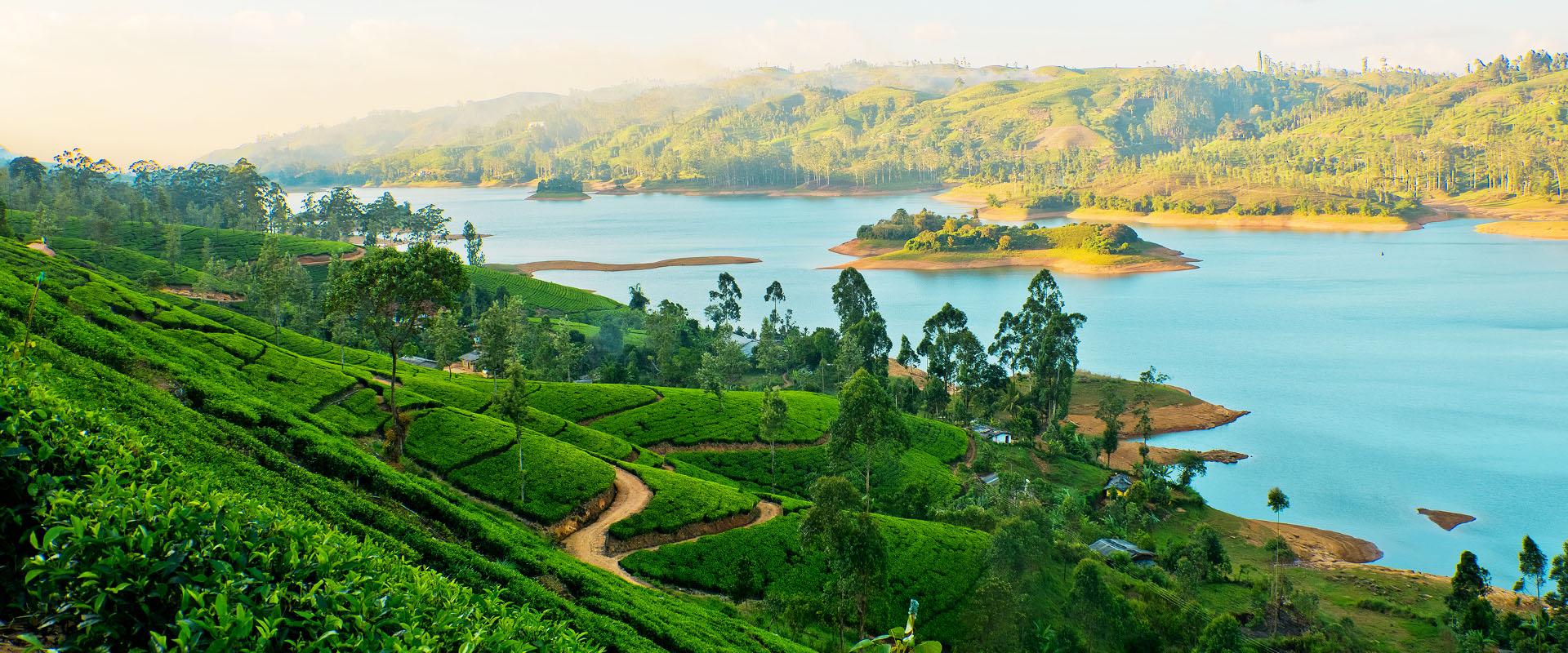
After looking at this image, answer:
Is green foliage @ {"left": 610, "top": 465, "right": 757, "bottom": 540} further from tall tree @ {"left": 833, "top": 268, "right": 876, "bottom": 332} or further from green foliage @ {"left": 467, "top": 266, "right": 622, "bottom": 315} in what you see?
green foliage @ {"left": 467, "top": 266, "right": 622, "bottom": 315}

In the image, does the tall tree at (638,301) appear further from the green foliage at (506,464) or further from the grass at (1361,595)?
the grass at (1361,595)

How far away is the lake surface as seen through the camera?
4600cm

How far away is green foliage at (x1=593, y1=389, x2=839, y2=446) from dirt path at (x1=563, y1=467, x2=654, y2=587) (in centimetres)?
817

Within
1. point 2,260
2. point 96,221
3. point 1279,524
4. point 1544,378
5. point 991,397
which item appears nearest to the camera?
point 2,260

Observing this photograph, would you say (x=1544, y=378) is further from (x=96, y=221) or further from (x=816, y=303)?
(x=96, y=221)

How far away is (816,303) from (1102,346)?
97.9 feet

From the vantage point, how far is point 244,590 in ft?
21.2

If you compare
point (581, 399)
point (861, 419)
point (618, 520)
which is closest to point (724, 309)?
point (581, 399)

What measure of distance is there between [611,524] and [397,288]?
9583 millimetres

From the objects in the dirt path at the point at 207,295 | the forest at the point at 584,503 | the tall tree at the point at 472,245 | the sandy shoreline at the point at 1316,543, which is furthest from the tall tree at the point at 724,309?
the sandy shoreline at the point at 1316,543

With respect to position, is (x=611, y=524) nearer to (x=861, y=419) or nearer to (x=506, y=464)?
(x=506, y=464)

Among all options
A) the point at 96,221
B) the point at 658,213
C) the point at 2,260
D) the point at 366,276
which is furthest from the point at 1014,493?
the point at 658,213

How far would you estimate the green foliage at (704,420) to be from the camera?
3788 centimetres

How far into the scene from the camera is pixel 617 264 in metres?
120
